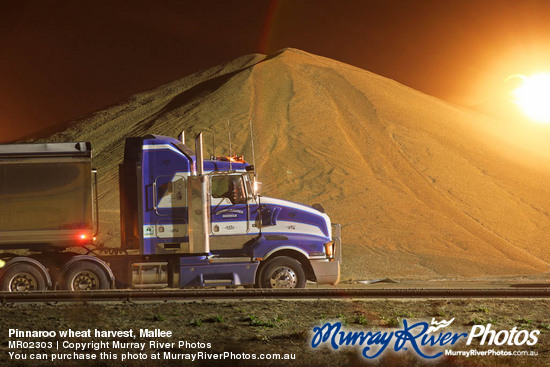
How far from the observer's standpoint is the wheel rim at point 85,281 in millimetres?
20766

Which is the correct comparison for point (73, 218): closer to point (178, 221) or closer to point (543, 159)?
point (178, 221)

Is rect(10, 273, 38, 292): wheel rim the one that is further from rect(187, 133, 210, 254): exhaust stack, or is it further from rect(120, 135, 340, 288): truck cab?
rect(187, 133, 210, 254): exhaust stack

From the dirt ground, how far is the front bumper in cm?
183

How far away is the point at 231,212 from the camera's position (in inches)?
834

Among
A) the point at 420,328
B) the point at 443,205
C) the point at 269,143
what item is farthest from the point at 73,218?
the point at 269,143

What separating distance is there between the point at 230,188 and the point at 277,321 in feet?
15.7

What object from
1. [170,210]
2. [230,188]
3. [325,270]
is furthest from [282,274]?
[170,210]

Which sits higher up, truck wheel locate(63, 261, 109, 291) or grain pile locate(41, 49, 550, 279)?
grain pile locate(41, 49, 550, 279)

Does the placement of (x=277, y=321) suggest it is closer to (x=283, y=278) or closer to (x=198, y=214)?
(x=283, y=278)

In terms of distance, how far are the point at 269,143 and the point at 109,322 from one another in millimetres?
44980

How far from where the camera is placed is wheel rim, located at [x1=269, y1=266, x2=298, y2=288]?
69.7ft

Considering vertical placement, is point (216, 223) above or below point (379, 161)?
below

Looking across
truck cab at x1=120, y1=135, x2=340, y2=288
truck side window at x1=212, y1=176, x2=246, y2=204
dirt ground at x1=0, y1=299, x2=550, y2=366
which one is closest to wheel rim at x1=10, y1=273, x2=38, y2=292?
dirt ground at x1=0, y1=299, x2=550, y2=366

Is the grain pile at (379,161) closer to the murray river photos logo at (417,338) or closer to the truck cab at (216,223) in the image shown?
the truck cab at (216,223)
